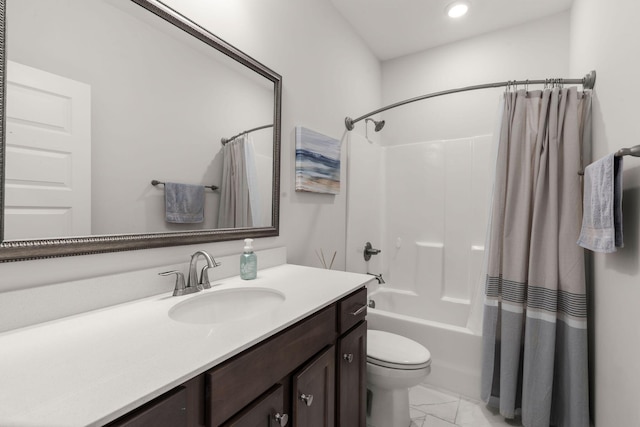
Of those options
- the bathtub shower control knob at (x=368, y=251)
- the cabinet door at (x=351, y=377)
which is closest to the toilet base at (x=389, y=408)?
the cabinet door at (x=351, y=377)

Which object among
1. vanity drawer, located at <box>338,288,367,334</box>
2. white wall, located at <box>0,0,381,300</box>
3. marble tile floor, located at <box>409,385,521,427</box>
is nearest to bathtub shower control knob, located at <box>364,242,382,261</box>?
white wall, located at <box>0,0,381,300</box>

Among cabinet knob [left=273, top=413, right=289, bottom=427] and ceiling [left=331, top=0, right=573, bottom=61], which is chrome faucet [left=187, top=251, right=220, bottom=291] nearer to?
cabinet knob [left=273, top=413, right=289, bottom=427]

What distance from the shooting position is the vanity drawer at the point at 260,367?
634 mm

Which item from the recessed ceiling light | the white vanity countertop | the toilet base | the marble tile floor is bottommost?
the marble tile floor

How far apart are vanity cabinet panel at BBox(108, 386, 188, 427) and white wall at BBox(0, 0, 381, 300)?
1.80 ft

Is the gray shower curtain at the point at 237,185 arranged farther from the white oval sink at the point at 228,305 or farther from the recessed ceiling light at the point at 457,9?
the recessed ceiling light at the point at 457,9

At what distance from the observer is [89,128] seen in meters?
0.88

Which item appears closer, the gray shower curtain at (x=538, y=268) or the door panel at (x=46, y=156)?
the door panel at (x=46, y=156)

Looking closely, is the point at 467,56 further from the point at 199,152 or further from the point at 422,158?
the point at 199,152

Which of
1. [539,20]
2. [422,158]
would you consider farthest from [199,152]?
[539,20]

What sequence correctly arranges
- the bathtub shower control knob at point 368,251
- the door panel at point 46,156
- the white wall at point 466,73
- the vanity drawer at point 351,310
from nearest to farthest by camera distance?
the door panel at point 46,156, the vanity drawer at point 351,310, the white wall at point 466,73, the bathtub shower control knob at point 368,251

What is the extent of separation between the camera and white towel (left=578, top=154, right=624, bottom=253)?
3.54 ft

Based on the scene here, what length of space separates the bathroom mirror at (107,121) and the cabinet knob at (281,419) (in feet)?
2.23

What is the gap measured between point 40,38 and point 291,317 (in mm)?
1027
